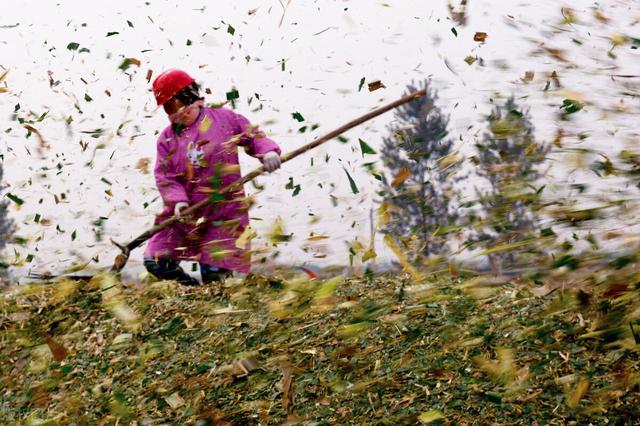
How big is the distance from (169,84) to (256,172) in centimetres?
179

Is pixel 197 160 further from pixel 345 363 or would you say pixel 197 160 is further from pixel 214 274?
pixel 345 363

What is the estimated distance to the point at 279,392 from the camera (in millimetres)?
4445

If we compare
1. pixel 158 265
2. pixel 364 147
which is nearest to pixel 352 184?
pixel 364 147

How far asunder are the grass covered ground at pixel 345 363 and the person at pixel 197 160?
748 millimetres

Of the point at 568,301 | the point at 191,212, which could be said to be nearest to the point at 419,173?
the point at 191,212

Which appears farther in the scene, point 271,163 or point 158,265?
point 158,265

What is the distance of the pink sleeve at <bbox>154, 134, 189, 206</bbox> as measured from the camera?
6.51 metres

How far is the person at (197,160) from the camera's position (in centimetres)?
637

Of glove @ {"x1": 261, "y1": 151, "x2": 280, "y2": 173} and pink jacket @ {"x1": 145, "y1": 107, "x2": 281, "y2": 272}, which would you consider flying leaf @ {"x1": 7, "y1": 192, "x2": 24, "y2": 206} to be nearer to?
pink jacket @ {"x1": 145, "y1": 107, "x2": 281, "y2": 272}

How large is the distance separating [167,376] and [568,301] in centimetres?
297

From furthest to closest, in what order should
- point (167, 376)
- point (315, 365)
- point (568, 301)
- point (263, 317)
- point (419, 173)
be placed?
1. point (419, 173)
2. point (263, 317)
3. point (167, 376)
4. point (315, 365)
5. point (568, 301)

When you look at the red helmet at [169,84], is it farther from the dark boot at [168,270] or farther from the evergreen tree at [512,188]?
the evergreen tree at [512,188]

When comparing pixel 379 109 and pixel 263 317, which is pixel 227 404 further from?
pixel 379 109

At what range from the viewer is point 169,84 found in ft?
21.8
